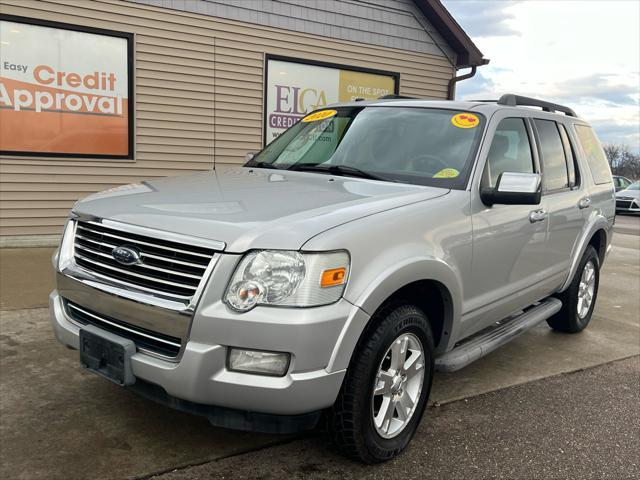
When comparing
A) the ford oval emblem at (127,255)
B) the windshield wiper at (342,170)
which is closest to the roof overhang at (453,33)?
the windshield wiper at (342,170)

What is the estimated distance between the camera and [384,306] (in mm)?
2777

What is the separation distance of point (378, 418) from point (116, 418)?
145cm

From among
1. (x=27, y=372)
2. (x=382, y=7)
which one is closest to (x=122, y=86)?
(x=382, y=7)

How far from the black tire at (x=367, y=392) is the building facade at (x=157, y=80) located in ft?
21.2

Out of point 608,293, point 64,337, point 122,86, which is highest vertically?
point 122,86

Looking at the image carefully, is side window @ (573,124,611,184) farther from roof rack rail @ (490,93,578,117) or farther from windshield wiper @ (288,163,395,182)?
windshield wiper @ (288,163,395,182)

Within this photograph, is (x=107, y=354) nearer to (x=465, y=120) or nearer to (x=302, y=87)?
(x=465, y=120)

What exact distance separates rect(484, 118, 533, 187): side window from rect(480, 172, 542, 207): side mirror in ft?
0.65

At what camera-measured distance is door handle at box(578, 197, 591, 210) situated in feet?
15.6

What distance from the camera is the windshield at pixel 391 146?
11.5ft

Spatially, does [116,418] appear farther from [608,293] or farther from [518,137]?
[608,293]

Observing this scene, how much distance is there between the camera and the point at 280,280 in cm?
241

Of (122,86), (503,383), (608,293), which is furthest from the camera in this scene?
(122,86)

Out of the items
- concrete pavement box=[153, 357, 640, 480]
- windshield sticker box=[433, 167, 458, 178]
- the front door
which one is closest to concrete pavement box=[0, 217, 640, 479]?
concrete pavement box=[153, 357, 640, 480]
